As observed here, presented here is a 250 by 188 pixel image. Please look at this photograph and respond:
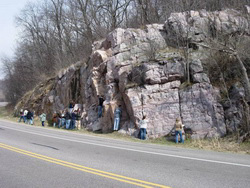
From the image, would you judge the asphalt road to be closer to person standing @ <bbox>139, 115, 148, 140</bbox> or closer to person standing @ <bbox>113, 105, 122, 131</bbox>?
person standing @ <bbox>139, 115, 148, 140</bbox>

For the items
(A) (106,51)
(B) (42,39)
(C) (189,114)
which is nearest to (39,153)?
(C) (189,114)

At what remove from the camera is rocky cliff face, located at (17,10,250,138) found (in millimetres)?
14523

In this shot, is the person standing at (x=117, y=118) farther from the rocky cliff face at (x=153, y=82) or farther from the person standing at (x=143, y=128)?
the person standing at (x=143, y=128)

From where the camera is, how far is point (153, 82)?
53.4ft

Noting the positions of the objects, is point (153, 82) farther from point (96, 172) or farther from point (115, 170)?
point (96, 172)

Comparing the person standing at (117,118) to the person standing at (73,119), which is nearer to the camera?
the person standing at (117,118)

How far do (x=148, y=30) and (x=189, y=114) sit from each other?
8.62 m

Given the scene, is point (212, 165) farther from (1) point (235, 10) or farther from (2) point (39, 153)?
(1) point (235, 10)

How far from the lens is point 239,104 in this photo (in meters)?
13.7

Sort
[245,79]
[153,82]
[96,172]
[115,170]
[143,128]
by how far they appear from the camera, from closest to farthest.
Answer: [96,172], [115,170], [245,79], [143,128], [153,82]

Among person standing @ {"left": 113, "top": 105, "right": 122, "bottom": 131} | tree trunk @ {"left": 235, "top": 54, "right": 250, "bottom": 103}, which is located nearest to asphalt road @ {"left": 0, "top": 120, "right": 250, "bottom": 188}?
tree trunk @ {"left": 235, "top": 54, "right": 250, "bottom": 103}

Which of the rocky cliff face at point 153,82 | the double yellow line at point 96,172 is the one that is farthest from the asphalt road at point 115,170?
the rocky cliff face at point 153,82

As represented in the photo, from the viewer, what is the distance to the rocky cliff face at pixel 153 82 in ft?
47.6

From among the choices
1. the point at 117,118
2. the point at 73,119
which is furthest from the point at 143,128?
the point at 73,119
